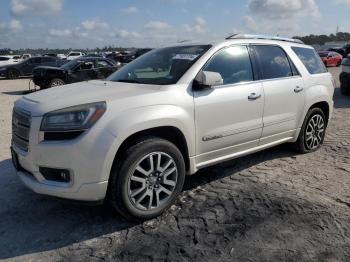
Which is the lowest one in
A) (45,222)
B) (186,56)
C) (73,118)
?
(45,222)

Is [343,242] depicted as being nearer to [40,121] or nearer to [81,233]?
[81,233]

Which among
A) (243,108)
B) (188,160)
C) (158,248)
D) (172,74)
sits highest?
(172,74)

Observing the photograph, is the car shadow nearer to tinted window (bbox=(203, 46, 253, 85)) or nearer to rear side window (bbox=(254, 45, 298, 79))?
tinted window (bbox=(203, 46, 253, 85))

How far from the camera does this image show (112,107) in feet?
12.0

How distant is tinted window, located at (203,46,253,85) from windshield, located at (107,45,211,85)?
18 centimetres

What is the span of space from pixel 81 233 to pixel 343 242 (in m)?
2.40

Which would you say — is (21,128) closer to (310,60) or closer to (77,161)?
(77,161)

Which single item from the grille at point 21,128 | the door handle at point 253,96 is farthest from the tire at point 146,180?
the door handle at point 253,96

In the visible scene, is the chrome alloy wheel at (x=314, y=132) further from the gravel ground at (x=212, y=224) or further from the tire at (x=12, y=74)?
the tire at (x=12, y=74)

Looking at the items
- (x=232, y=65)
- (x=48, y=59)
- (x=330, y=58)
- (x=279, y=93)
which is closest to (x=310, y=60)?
(x=279, y=93)

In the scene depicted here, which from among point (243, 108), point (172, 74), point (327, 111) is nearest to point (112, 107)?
point (172, 74)

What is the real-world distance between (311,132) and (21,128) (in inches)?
165

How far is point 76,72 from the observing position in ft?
52.5

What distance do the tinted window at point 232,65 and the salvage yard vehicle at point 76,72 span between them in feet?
37.9
